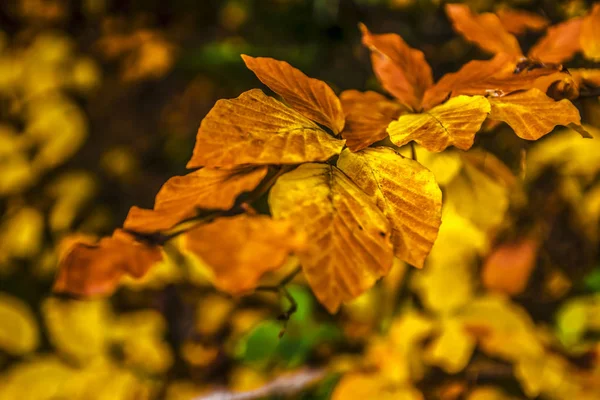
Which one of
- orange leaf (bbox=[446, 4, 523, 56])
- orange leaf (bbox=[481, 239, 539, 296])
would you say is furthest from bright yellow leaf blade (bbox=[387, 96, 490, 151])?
orange leaf (bbox=[481, 239, 539, 296])

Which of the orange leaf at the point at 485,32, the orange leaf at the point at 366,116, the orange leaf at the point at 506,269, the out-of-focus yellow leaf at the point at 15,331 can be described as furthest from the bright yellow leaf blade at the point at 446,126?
the out-of-focus yellow leaf at the point at 15,331

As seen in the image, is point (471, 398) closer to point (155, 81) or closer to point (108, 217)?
point (108, 217)

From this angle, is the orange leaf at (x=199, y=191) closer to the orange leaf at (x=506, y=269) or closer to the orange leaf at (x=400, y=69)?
the orange leaf at (x=400, y=69)

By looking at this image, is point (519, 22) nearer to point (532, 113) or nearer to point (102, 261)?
point (532, 113)

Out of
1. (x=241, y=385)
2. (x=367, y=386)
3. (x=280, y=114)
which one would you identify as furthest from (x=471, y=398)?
(x=280, y=114)

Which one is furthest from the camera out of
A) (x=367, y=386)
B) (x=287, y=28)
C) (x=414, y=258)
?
(x=287, y=28)

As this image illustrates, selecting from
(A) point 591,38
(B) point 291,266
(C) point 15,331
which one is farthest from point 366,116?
(C) point 15,331
